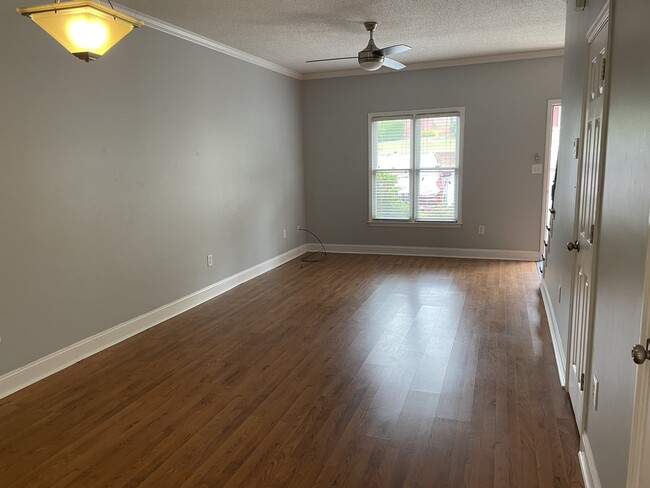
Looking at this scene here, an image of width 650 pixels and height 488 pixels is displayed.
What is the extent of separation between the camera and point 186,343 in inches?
155

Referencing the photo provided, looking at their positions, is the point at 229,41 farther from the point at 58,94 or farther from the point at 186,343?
the point at 186,343

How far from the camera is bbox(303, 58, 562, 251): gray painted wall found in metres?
6.40

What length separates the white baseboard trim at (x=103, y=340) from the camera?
3.16 meters

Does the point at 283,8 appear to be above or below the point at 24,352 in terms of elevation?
above

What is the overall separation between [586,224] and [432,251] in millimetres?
4577

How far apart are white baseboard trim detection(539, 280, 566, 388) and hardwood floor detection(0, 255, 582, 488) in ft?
0.19

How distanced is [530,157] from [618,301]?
17.2 ft

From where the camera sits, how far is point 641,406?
1.38m

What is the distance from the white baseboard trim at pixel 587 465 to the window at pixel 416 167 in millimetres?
4900

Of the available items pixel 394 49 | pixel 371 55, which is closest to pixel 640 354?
pixel 394 49

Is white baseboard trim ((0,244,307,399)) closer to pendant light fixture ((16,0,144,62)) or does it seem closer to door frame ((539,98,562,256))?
pendant light fixture ((16,0,144,62))

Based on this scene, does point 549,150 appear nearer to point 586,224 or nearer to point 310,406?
point 586,224

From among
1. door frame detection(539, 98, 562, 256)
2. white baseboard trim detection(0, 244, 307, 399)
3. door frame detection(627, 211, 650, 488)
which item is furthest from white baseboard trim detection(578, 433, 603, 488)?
door frame detection(539, 98, 562, 256)

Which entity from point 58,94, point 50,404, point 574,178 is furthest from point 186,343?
point 574,178
